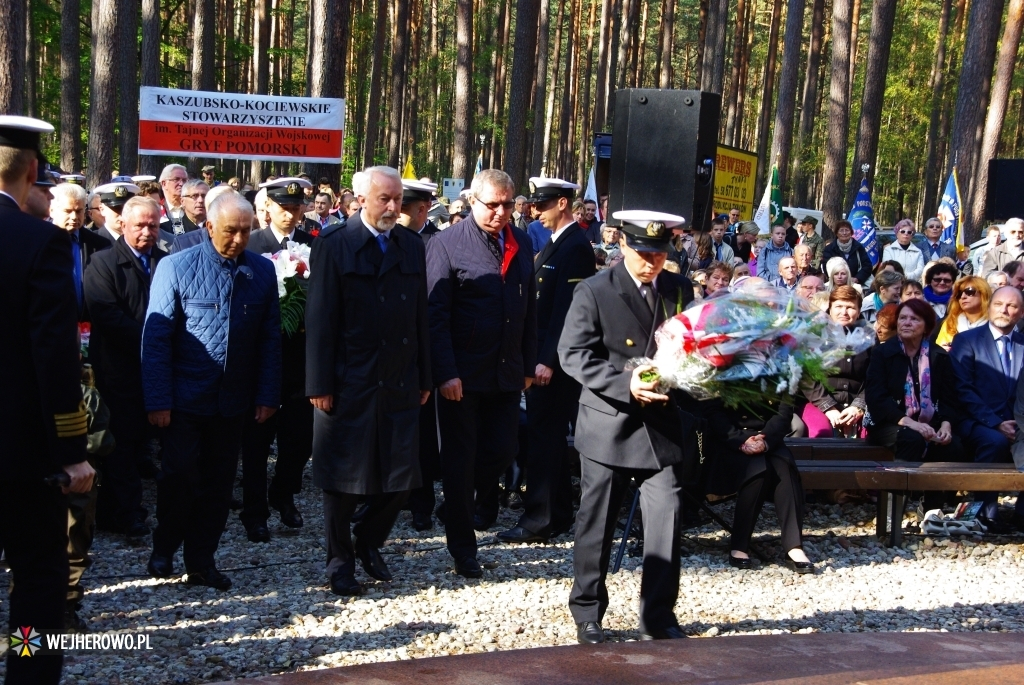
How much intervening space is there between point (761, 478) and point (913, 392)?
6.55 feet

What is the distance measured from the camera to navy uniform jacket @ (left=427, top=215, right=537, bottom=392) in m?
6.76

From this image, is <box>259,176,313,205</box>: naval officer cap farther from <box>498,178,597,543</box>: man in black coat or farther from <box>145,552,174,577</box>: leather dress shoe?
<box>145,552,174,577</box>: leather dress shoe

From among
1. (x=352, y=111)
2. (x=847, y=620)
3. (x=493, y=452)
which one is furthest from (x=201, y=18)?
(x=352, y=111)

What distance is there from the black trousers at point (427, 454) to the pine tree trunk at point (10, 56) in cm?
989

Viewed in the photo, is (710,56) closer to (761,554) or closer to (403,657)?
(761,554)

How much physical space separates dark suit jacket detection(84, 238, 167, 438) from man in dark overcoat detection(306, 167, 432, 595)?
1545 millimetres

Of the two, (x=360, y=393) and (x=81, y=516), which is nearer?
(x=81, y=516)

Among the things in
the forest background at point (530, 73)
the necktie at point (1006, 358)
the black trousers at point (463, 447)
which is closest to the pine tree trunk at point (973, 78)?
the forest background at point (530, 73)

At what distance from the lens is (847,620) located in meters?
6.32

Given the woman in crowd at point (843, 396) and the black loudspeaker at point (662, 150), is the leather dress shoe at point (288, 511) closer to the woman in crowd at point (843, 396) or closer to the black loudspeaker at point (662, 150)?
the black loudspeaker at point (662, 150)

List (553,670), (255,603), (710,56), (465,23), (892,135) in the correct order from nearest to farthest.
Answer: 1. (553,670)
2. (255,603)
3. (465,23)
4. (710,56)
5. (892,135)

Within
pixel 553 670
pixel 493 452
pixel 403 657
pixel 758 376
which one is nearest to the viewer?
pixel 553 670

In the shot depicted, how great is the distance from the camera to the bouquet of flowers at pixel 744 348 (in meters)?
4.90

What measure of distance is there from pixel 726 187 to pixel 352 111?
1971 inches
